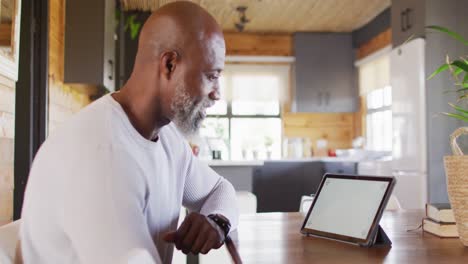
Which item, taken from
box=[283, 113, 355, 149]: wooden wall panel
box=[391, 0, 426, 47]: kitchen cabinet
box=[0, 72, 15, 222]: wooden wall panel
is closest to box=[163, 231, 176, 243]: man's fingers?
box=[0, 72, 15, 222]: wooden wall panel

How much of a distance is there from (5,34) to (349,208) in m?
1.54

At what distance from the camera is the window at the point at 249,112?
22.6 ft

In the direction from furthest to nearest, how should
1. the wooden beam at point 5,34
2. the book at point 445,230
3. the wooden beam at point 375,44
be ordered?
the wooden beam at point 375,44, the wooden beam at point 5,34, the book at point 445,230

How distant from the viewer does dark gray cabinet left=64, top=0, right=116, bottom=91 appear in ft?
12.0

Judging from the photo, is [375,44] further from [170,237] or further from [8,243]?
[8,243]

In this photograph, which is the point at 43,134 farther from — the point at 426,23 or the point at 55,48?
the point at 426,23

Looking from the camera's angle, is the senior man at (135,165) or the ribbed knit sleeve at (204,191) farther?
the ribbed knit sleeve at (204,191)

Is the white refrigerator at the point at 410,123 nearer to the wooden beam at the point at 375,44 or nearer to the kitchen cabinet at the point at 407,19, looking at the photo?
the kitchen cabinet at the point at 407,19

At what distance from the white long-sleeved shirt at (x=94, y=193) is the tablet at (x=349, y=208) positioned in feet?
1.33

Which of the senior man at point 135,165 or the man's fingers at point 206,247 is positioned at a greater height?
the senior man at point 135,165

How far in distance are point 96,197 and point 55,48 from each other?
9.78 feet

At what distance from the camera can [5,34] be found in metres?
1.99

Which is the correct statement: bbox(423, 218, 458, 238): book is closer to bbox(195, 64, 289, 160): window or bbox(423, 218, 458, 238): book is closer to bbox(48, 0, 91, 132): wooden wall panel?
bbox(48, 0, 91, 132): wooden wall panel

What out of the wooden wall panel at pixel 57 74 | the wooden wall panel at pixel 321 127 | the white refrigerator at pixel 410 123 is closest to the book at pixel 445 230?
the wooden wall panel at pixel 57 74
